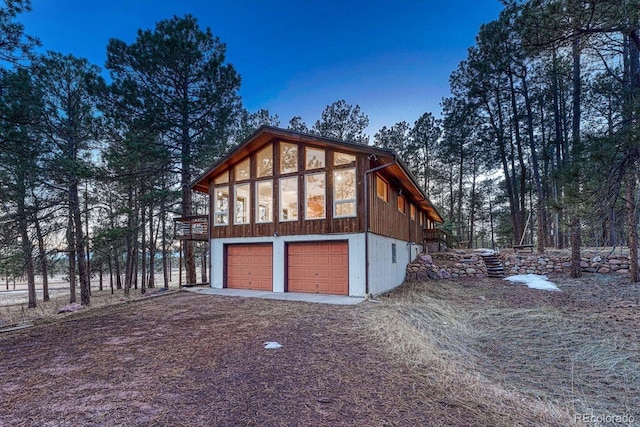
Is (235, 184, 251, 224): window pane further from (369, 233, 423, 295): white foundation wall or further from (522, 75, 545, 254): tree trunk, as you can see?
(522, 75, 545, 254): tree trunk

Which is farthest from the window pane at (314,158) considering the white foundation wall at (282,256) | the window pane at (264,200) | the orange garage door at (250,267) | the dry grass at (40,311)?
the dry grass at (40,311)

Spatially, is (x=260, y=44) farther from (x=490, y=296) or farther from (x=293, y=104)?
(x=490, y=296)

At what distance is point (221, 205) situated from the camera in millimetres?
12242

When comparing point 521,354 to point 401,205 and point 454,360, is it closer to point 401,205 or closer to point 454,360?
point 454,360

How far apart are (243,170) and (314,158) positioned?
3.24 metres

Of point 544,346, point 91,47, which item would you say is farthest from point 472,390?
point 91,47

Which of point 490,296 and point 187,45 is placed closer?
point 490,296

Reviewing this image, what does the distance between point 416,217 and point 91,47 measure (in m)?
22.2

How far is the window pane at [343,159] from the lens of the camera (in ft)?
31.5

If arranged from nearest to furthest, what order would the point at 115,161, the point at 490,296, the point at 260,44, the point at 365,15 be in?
the point at 490,296, the point at 115,161, the point at 365,15, the point at 260,44

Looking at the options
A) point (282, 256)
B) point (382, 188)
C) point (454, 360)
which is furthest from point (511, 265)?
point (454, 360)

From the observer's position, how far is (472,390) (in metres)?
3.25

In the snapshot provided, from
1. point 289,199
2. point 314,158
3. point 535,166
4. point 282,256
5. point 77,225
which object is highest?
point 535,166

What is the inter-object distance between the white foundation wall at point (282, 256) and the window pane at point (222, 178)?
2.43 metres
